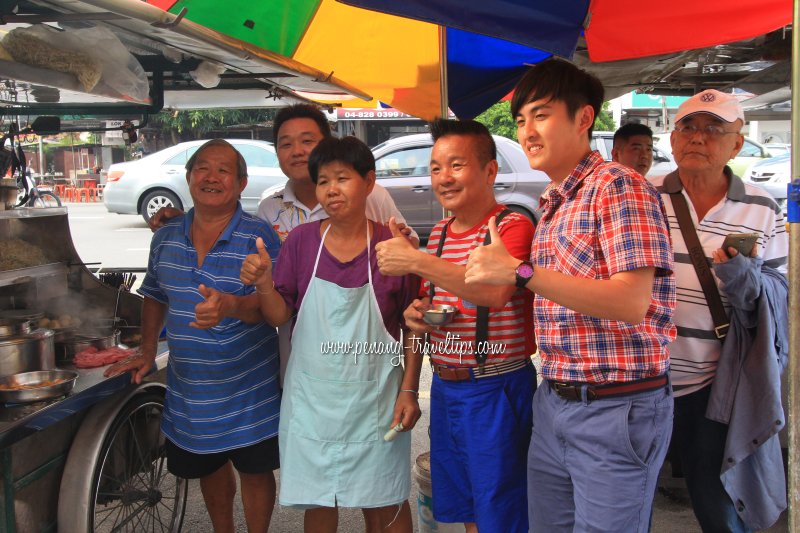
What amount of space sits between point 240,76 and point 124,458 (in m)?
2.39

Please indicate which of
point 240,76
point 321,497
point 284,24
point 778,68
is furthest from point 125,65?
point 778,68

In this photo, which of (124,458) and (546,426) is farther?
(124,458)

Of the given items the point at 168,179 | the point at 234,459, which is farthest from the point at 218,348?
the point at 168,179

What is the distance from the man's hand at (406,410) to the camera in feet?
7.47

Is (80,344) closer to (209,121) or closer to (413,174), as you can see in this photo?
(413,174)

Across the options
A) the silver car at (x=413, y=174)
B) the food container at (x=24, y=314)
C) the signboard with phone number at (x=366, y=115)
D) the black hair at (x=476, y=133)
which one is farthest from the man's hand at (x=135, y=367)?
the signboard with phone number at (x=366, y=115)

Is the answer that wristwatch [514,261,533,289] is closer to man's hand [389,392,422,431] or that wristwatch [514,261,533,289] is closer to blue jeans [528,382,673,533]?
blue jeans [528,382,673,533]

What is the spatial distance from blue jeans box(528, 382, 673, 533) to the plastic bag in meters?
2.27

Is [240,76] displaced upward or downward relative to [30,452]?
upward

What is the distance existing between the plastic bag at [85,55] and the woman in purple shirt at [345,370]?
113cm

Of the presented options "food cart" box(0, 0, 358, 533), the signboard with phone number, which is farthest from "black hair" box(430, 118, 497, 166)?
the signboard with phone number

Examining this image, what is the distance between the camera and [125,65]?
9.65 ft

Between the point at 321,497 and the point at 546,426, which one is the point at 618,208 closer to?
the point at 546,426

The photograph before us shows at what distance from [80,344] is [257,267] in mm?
1304
